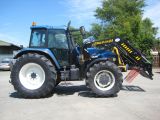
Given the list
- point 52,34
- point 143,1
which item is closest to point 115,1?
point 143,1

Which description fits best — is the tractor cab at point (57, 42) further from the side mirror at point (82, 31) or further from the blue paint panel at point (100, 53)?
the blue paint panel at point (100, 53)

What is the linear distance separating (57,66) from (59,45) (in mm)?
838

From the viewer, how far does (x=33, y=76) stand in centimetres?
1098

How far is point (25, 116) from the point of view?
784 cm

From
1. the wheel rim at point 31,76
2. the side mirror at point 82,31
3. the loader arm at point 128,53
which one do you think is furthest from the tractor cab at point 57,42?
the loader arm at point 128,53

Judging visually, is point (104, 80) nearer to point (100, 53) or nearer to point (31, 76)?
point (100, 53)

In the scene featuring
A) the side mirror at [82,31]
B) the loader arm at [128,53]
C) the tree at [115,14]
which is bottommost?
the loader arm at [128,53]

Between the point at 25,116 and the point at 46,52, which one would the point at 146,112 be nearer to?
the point at 25,116

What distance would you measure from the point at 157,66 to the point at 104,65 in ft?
72.7

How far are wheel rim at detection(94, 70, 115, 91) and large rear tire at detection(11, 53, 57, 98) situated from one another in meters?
1.55

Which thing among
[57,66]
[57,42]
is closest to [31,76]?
[57,66]

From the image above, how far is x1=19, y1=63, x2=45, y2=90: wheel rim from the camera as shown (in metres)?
10.8

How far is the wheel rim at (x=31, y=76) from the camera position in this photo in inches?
427

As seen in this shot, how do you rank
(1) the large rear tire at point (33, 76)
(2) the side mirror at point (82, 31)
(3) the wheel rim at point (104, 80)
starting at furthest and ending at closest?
(2) the side mirror at point (82, 31) < (3) the wheel rim at point (104, 80) < (1) the large rear tire at point (33, 76)
